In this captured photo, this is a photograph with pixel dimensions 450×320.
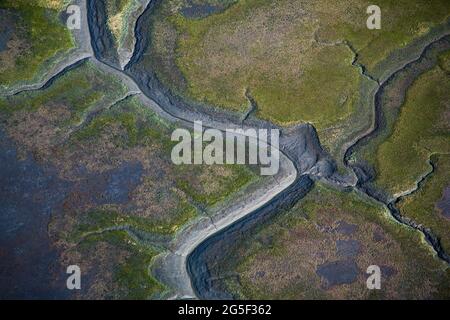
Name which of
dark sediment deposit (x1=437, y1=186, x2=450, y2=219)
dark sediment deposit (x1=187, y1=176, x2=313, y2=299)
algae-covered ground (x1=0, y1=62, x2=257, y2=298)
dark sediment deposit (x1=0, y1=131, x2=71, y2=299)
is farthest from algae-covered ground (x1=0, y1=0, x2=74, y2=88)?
dark sediment deposit (x1=437, y1=186, x2=450, y2=219)

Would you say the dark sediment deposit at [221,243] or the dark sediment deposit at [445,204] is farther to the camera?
the dark sediment deposit at [445,204]

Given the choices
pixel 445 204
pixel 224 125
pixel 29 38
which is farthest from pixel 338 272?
pixel 29 38

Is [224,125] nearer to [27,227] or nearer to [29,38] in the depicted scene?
[27,227]

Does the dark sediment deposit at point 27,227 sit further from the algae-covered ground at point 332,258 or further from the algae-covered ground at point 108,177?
the algae-covered ground at point 332,258

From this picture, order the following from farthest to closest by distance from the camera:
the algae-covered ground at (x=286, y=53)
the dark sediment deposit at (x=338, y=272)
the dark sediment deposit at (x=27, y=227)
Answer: the algae-covered ground at (x=286, y=53)
the dark sediment deposit at (x=338, y=272)
the dark sediment deposit at (x=27, y=227)

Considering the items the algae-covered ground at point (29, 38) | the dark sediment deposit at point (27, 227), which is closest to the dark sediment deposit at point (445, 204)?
the dark sediment deposit at point (27, 227)

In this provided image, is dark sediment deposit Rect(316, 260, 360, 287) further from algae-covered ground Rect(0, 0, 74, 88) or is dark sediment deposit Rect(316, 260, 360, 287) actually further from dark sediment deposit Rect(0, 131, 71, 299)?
algae-covered ground Rect(0, 0, 74, 88)

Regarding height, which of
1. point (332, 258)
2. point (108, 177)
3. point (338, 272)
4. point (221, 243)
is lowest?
point (338, 272)
